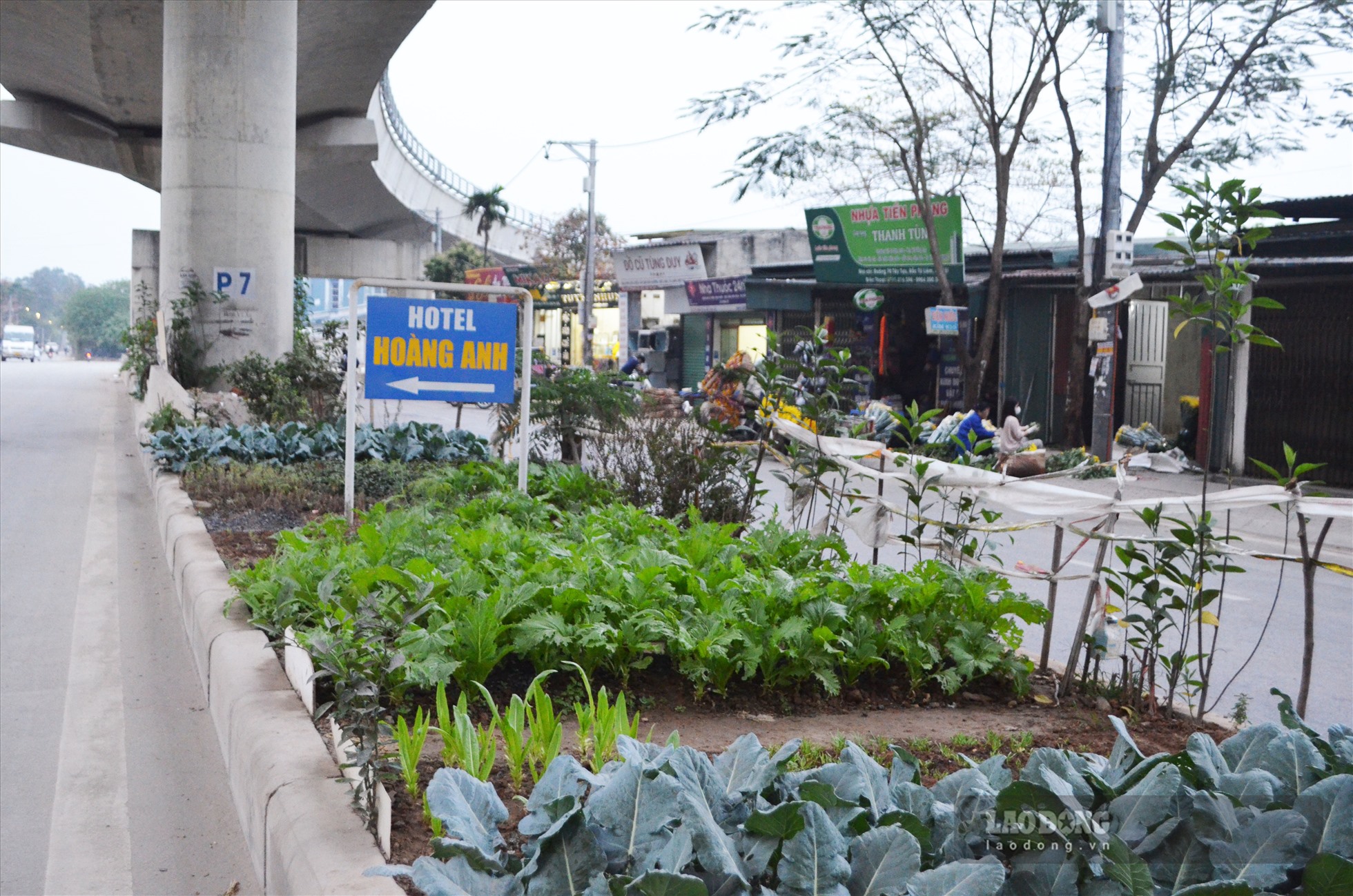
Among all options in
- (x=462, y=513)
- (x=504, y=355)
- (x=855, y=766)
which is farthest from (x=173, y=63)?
(x=855, y=766)

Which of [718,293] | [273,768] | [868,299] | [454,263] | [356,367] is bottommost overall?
[273,768]

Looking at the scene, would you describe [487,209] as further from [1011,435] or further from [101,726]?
[101,726]

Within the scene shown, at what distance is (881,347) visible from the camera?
26.8 meters

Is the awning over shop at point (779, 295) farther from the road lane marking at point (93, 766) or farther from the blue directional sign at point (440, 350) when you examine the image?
the road lane marking at point (93, 766)

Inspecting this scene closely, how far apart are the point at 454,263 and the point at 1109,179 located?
45925 mm

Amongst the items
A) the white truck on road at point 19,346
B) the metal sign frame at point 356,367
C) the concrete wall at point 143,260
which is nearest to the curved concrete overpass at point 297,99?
the concrete wall at point 143,260

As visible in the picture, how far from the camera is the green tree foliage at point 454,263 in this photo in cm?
A: 5669

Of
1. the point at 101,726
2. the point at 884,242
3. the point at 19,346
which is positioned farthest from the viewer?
the point at 19,346

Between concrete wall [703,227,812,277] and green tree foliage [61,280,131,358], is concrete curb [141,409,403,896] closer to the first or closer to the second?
concrete wall [703,227,812,277]

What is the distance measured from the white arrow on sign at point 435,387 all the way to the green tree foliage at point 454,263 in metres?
48.2

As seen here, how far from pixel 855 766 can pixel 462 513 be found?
507cm

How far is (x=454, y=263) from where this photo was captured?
58.4 m

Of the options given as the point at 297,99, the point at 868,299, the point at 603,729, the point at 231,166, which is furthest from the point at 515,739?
the point at 297,99

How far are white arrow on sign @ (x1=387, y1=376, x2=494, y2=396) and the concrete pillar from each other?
396 inches
